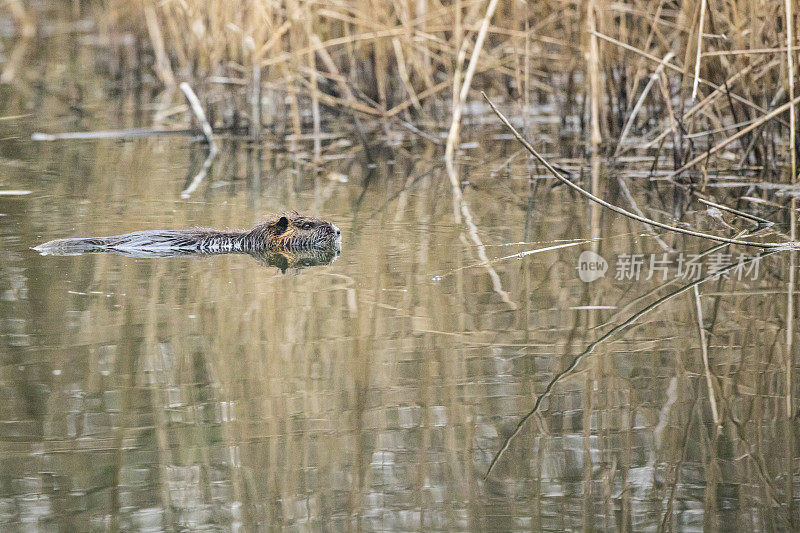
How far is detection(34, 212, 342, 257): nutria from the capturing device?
4781mm

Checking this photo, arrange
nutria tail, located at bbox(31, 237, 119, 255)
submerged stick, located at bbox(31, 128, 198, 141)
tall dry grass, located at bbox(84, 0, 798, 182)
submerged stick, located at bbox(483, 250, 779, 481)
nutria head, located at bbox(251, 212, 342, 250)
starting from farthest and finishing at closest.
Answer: submerged stick, located at bbox(31, 128, 198, 141) → tall dry grass, located at bbox(84, 0, 798, 182) → nutria head, located at bbox(251, 212, 342, 250) → nutria tail, located at bbox(31, 237, 119, 255) → submerged stick, located at bbox(483, 250, 779, 481)

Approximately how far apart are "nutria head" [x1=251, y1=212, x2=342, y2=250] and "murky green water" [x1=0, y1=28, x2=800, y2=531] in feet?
0.41

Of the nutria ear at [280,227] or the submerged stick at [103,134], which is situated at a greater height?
the submerged stick at [103,134]

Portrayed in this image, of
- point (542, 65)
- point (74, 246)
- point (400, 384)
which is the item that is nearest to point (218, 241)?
point (74, 246)

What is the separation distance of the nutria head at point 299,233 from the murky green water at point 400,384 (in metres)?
0.13

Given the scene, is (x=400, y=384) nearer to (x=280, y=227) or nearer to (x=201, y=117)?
(x=280, y=227)

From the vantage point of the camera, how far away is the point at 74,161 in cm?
701

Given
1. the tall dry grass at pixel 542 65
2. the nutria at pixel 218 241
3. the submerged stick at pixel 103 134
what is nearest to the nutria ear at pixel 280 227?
the nutria at pixel 218 241

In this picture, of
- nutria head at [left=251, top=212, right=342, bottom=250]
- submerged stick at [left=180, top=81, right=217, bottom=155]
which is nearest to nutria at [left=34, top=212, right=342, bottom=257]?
nutria head at [left=251, top=212, right=342, bottom=250]

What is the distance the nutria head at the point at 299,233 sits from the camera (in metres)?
4.93

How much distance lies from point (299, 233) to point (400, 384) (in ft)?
6.43

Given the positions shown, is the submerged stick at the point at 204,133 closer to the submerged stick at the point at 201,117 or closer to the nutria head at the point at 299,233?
the submerged stick at the point at 201,117

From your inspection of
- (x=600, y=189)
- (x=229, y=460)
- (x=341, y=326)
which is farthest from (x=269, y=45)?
(x=229, y=460)

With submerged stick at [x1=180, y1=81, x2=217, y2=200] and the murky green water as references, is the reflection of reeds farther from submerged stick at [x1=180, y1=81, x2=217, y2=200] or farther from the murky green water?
submerged stick at [x1=180, y1=81, x2=217, y2=200]
